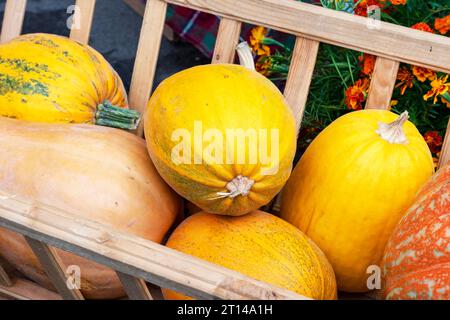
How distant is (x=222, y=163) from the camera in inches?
45.5

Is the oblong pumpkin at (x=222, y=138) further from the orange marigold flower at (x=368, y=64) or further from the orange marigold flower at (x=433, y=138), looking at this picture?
the orange marigold flower at (x=433, y=138)

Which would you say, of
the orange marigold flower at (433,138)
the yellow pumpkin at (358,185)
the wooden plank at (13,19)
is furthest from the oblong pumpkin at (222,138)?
the wooden plank at (13,19)

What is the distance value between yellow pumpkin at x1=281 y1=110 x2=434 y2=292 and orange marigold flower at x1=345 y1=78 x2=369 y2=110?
270 millimetres

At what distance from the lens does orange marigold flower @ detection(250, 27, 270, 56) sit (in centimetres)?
183

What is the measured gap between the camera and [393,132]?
1286 mm

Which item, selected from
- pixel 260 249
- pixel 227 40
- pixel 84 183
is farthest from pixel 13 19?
pixel 260 249

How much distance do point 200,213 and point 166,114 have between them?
0.23 m

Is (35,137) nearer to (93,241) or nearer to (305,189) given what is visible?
(93,241)

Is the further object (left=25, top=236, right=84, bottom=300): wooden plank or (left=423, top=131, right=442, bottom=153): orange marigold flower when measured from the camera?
(left=423, top=131, right=442, bottom=153): orange marigold flower

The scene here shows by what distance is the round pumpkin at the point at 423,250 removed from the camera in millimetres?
1027

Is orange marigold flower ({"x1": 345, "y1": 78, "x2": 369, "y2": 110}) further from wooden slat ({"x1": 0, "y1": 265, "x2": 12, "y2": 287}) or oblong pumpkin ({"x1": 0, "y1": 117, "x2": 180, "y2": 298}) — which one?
wooden slat ({"x1": 0, "y1": 265, "x2": 12, "y2": 287})

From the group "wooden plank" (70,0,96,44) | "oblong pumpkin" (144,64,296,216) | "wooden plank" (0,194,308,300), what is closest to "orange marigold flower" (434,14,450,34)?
"oblong pumpkin" (144,64,296,216)

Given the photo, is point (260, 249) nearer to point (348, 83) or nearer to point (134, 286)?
point (134, 286)

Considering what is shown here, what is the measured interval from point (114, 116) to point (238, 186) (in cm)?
44
